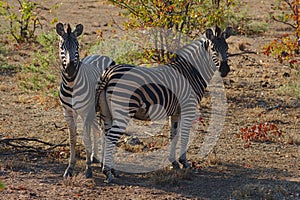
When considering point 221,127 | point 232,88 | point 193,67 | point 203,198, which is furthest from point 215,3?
point 203,198

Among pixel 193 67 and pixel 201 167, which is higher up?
pixel 193 67

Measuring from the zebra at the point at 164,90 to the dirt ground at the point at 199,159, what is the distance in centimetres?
46

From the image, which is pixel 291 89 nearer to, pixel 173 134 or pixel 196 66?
pixel 196 66

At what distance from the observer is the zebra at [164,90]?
665 centimetres

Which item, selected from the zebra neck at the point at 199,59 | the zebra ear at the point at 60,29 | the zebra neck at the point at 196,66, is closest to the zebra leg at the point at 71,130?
the zebra ear at the point at 60,29

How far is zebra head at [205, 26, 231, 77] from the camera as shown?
22.9 ft

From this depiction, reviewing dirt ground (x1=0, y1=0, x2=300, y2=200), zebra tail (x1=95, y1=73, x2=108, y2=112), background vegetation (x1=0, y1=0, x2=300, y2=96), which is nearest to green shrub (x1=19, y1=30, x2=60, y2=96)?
background vegetation (x1=0, y1=0, x2=300, y2=96)

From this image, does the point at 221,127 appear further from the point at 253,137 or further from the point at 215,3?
the point at 215,3

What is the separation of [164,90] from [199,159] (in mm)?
1323

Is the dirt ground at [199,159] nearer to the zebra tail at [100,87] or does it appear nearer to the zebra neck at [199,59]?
the zebra tail at [100,87]

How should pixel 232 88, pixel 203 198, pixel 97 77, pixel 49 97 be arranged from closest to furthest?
pixel 203 198
pixel 97 77
pixel 49 97
pixel 232 88

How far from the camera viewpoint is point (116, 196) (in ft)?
20.2

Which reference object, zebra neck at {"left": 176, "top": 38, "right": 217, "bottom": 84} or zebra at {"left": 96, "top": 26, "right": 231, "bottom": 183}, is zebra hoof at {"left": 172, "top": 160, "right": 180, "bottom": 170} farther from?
zebra neck at {"left": 176, "top": 38, "right": 217, "bottom": 84}

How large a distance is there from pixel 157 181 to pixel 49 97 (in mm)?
4940
